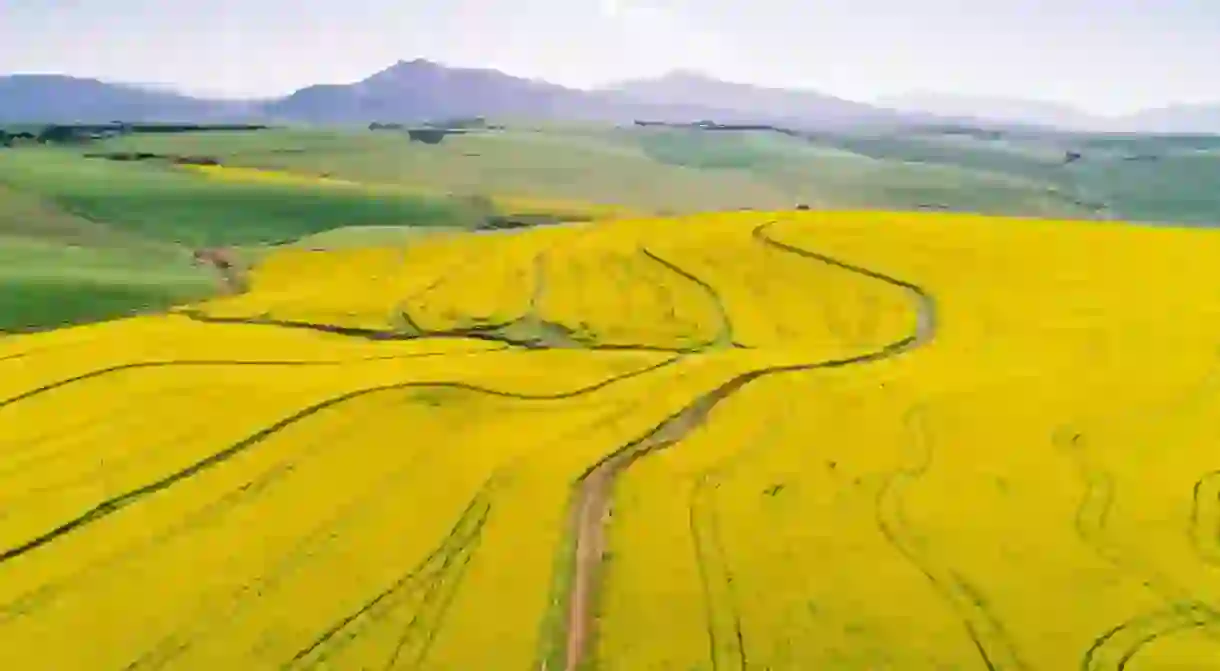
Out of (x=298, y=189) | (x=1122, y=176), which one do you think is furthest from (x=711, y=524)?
(x=1122, y=176)

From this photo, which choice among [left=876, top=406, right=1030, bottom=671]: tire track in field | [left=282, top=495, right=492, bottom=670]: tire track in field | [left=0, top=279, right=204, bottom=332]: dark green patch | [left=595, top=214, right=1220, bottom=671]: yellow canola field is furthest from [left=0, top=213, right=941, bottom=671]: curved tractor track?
[left=876, top=406, right=1030, bottom=671]: tire track in field

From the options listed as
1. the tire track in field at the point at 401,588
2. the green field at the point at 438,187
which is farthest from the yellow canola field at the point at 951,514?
the green field at the point at 438,187

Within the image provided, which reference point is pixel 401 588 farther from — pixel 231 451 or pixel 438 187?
pixel 438 187

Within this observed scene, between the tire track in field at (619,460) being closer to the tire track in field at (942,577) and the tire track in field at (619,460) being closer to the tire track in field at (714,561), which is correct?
the tire track in field at (714,561)

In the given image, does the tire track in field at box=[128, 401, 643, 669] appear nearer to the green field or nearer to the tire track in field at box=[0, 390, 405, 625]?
the tire track in field at box=[0, 390, 405, 625]

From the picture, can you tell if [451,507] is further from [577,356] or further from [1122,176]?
[1122,176]

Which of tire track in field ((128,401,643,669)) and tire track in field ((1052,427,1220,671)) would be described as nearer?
tire track in field ((128,401,643,669))

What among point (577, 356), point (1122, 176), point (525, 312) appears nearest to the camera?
point (577, 356)
